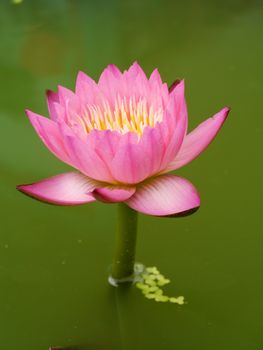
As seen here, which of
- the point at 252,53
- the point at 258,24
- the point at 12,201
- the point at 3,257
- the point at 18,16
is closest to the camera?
the point at 3,257

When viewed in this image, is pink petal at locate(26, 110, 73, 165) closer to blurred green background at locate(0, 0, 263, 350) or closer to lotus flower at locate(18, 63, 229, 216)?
lotus flower at locate(18, 63, 229, 216)

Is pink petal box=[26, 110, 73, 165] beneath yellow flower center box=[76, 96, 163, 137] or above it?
beneath

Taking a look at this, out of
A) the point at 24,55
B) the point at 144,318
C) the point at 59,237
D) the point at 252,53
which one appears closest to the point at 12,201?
the point at 59,237

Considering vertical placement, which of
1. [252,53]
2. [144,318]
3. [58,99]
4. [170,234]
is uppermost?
[252,53]

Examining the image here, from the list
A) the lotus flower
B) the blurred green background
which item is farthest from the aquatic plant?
the blurred green background

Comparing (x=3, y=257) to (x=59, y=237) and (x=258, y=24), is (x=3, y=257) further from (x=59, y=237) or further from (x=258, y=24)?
(x=258, y=24)

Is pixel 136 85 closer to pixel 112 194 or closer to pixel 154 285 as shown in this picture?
pixel 112 194

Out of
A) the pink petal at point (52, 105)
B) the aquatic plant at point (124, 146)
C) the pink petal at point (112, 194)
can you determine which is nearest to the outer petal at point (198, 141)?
the aquatic plant at point (124, 146)
